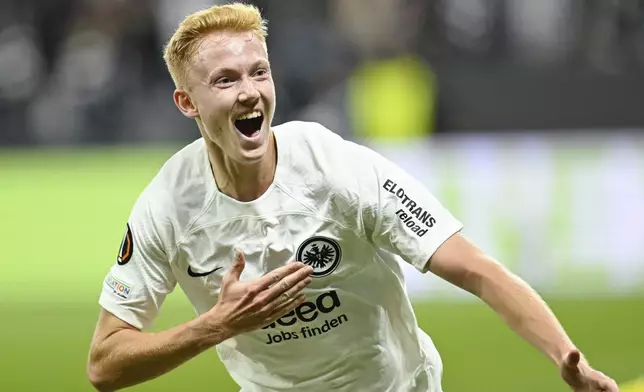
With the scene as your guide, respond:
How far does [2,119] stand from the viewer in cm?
1231

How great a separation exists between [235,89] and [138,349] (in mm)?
970

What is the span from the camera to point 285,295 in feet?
12.6

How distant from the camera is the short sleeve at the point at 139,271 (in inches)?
167

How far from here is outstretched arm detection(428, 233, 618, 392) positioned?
143 inches

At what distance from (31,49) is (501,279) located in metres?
9.98

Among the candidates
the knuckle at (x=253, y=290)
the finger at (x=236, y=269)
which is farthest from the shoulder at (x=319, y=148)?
the knuckle at (x=253, y=290)

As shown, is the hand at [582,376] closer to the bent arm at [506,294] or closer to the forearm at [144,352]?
the bent arm at [506,294]

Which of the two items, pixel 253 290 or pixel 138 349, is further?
pixel 138 349

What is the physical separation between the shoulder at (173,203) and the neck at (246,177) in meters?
0.08

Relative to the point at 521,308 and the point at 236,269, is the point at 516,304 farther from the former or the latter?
the point at 236,269

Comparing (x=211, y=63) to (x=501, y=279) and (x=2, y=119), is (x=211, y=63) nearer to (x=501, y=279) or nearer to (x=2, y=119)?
(x=501, y=279)

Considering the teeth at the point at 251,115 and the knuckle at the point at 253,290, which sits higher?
the teeth at the point at 251,115

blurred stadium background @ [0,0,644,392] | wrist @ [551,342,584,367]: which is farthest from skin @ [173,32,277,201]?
blurred stadium background @ [0,0,644,392]

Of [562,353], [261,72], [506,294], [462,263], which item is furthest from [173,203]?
[562,353]
